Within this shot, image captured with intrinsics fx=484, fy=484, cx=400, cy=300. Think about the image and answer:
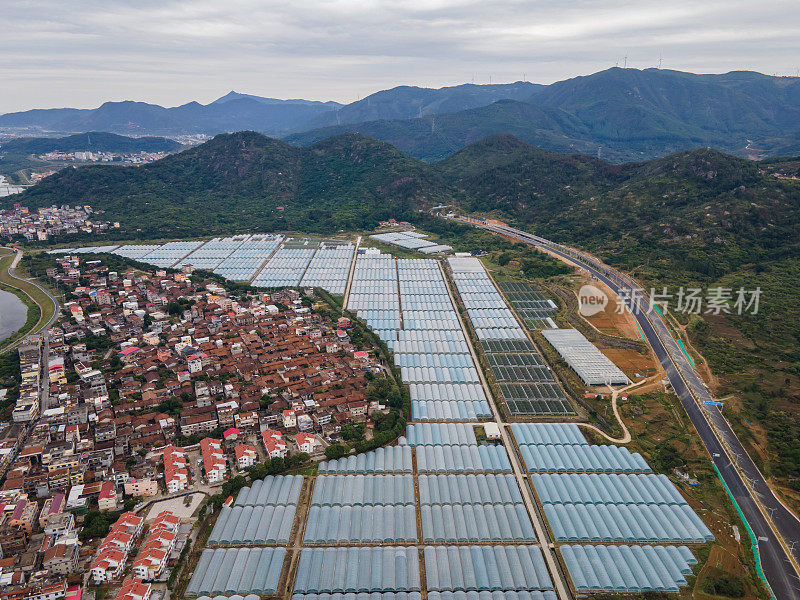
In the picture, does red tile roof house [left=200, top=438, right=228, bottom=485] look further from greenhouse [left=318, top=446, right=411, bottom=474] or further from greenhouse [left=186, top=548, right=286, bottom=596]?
greenhouse [left=318, top=446, right=411, bottom=474]

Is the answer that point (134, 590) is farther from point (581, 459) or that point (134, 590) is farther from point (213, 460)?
point (581, 459)

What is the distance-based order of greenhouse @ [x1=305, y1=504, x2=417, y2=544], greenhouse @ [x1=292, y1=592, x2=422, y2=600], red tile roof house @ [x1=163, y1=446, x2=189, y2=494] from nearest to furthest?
greenhouse @ [x1=292, y1=592, x2=422, y2=600] < greenhouse @ [x1=305, y1=504, x2=417, y2=544] < red tile roof house @ [x1=163, y1=446, x2=189, y2=494]

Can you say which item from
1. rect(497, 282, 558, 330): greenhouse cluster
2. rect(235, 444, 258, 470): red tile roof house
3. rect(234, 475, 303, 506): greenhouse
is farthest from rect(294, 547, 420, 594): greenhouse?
rect(497, 282, 558, 330): greenhouse cluster

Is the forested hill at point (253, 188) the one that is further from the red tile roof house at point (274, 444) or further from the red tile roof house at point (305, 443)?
the red tile roof house at point (305, 443)

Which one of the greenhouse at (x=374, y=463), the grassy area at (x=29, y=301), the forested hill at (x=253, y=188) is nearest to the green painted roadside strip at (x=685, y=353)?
the greenhouse at (x=374, y=463)

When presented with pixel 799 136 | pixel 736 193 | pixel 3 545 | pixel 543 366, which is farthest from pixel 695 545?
pixel 799 136

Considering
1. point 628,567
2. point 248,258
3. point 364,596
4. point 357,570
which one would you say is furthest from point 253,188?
point 628,567
